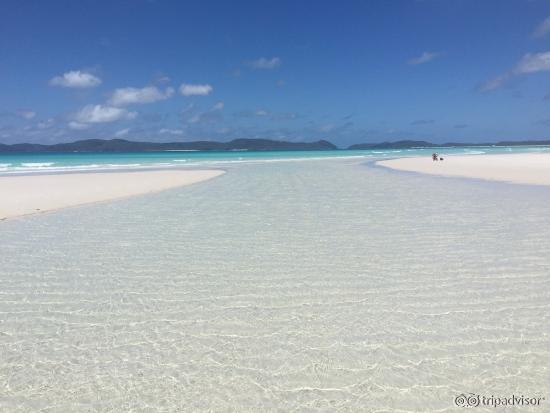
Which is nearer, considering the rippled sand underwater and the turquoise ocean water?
the rippled sand underwater

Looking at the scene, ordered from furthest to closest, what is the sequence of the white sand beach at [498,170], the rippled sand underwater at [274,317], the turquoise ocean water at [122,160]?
the turquoise ocean water at [122,160] < the white sand beach at [498,170] < the rippled sand underwater at [274,317]

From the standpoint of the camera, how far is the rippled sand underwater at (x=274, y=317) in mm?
3002

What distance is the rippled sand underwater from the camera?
3002mm

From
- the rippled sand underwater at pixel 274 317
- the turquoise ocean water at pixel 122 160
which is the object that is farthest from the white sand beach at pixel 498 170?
the turquoise ocean water at pixel 122 160

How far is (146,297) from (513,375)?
11.9 ft

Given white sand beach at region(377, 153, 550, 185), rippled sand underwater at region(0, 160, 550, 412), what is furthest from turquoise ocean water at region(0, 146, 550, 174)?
rippled sand underwater at region(0, 160, 550, 412)

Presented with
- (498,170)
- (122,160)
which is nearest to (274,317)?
(498,170)

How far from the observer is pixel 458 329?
389cm

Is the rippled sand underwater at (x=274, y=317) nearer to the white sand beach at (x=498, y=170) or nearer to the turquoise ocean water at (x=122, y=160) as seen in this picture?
the white sand beach at (x=498, y=170)

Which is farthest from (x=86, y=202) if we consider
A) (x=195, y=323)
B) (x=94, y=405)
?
(x=94, y=405)

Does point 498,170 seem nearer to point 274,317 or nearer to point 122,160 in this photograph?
point 274,317

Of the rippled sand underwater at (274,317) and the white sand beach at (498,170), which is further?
the white sand beach at (498,170)

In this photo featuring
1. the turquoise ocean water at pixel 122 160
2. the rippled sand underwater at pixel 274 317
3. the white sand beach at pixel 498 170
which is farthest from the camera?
the turquoise ocean water at pixel 122 160

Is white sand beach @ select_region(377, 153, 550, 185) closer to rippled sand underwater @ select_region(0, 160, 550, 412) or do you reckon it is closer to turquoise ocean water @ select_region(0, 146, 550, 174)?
rippled sand underwater @ select_region(0, 160, 550, 412)
